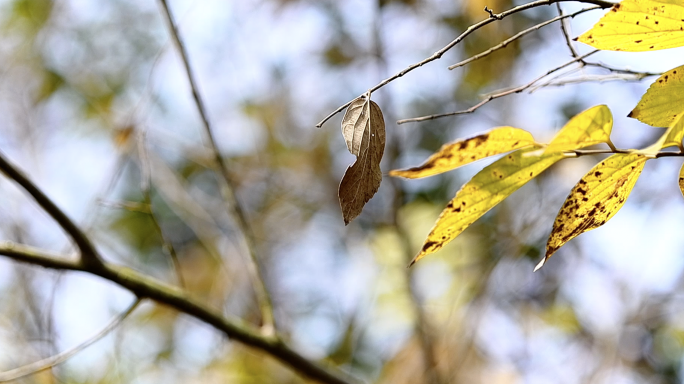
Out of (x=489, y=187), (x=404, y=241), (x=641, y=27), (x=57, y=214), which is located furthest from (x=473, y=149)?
(x=404, y=241)

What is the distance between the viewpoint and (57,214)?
2.60 ft

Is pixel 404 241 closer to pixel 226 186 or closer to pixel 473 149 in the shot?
pixel 226 186

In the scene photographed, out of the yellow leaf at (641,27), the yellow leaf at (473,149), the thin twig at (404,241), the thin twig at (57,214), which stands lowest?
the thin twig at (404,241)

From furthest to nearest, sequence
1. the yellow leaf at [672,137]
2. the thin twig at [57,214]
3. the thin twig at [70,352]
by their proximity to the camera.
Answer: the thin twig at [70,352]
the thin twig at [57,214]
the yellow leaf at [672,137]

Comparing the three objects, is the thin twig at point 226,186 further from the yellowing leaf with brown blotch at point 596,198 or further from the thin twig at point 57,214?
the yellowing leaf with brown blotch at point 596,198

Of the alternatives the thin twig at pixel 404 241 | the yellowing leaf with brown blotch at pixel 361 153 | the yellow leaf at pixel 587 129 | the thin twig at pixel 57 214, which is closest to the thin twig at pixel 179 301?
the thin twig at pixel 57 214

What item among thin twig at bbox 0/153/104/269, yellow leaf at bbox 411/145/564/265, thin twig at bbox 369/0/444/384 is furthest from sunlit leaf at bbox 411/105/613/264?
thin twig at bbox 369/0/444/384

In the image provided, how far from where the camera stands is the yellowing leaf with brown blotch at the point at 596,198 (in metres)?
0.42

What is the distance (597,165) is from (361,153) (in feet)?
0.59

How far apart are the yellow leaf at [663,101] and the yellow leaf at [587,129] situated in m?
0.06

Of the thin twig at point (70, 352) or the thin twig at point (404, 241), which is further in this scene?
the thin twig at point (404, 241)

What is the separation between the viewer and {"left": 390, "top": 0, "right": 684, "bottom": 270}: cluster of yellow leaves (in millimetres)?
404

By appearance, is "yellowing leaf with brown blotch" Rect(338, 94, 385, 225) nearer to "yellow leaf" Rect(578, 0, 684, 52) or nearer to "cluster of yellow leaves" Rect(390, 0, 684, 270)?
"cluster of yellow leaves" Rect(390, 0, 684, 270)

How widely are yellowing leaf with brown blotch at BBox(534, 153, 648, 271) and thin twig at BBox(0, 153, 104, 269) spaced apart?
2.17 ft
